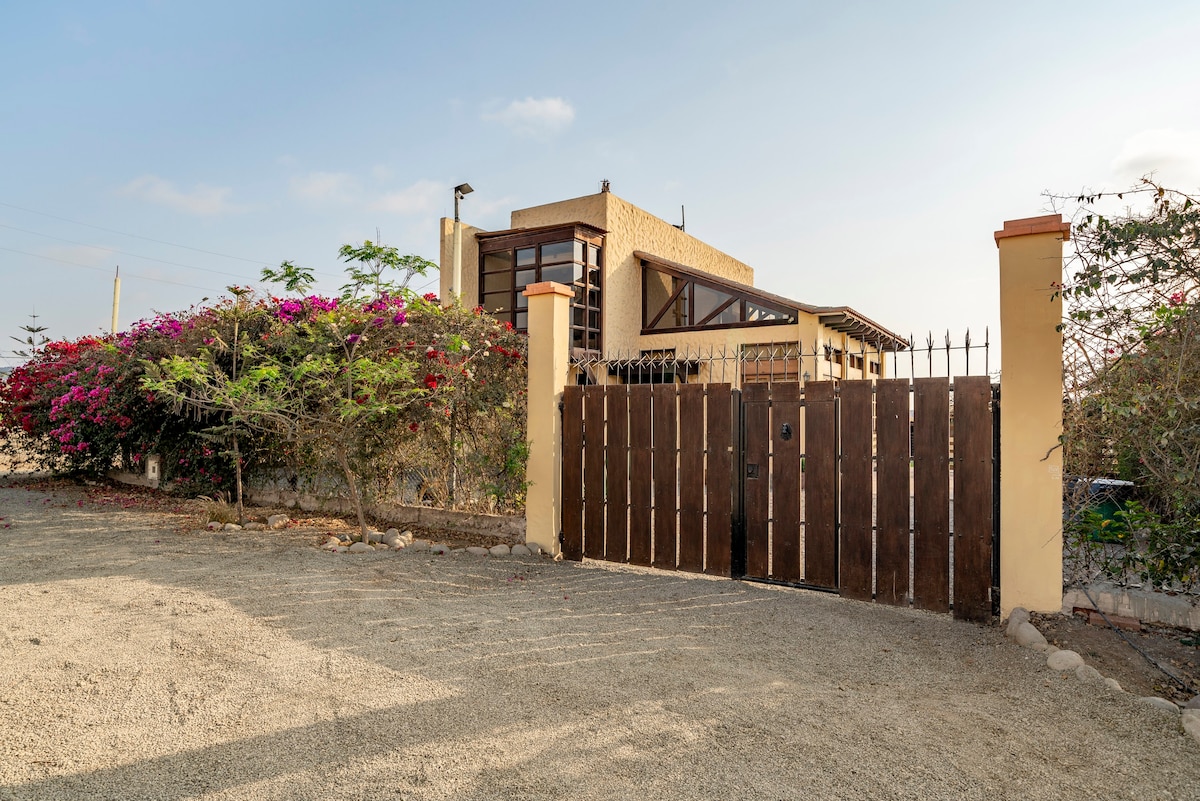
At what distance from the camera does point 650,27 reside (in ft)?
25.3

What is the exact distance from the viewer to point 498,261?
1579 centimetres

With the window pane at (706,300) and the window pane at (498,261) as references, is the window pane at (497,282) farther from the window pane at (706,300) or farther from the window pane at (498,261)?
the window pane at (706,300)

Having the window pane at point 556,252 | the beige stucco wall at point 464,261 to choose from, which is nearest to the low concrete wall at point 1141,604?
the window pane at point 556,252

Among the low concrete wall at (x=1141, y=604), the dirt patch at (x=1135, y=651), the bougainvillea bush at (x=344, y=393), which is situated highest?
the bougainvillea bush at (x=344, y=393)

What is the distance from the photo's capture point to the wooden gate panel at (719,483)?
18.4 feet

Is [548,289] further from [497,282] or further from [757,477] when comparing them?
[497,282]

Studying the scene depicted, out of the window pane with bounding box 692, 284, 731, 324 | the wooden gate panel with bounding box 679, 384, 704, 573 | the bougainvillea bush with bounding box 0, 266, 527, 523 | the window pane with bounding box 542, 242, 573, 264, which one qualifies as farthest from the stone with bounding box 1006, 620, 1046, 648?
the window pane with bounding box 542, 242, 573, 264

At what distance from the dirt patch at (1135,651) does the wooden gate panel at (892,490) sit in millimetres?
897

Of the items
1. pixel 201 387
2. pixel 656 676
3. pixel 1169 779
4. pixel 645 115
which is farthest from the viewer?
pixel 645 115

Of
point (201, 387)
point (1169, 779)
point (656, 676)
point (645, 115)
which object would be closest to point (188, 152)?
point (201, 387)

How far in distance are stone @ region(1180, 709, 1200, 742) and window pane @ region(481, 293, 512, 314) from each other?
1378 cm

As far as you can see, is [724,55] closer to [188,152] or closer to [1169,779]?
[1169,779]

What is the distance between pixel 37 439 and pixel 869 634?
47.2ft

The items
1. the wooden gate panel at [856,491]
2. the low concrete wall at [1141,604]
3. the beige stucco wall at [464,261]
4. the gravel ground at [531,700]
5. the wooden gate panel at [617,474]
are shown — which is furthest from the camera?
the beige stucco wall at [464,261]
